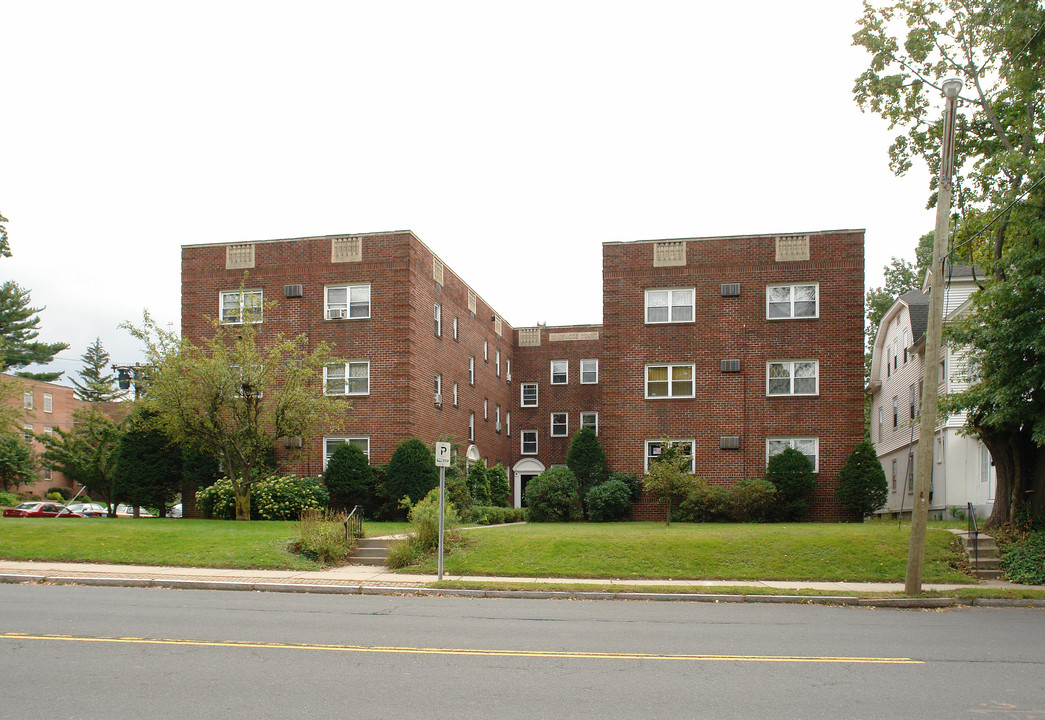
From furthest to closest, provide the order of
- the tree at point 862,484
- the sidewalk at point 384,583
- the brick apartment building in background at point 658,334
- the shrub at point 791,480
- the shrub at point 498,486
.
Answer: the shrub at point 498,486 → the brick apartment building in background at point 658,334 → the shrub at point 791,480 → the tree at point 862,484 → the sidewalk at point 384,583

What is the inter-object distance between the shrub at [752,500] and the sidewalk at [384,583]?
10.1 metres

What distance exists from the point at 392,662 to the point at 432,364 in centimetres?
A: 2461

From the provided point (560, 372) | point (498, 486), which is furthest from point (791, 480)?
point (560, 372)

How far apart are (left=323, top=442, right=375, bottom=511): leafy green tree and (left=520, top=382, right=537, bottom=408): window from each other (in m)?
17.8

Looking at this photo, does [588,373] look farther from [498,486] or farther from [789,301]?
[789,301]

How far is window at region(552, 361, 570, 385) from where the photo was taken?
45938 mm

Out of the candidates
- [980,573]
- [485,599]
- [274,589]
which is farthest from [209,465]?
[980,573]

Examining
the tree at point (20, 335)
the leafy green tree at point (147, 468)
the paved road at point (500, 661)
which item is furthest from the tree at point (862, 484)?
the tree at point (20, 335)

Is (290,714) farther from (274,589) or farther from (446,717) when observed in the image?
(274,589)

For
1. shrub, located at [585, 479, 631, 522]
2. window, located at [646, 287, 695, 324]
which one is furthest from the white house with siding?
shrub, located at [585, 479, 631, 522]

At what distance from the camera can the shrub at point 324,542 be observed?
18.4 metres

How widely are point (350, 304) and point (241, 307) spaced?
488 centimetres

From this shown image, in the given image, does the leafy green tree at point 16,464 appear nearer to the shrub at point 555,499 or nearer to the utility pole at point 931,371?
the shrub at point 555,499

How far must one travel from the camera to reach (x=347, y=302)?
102 feet
